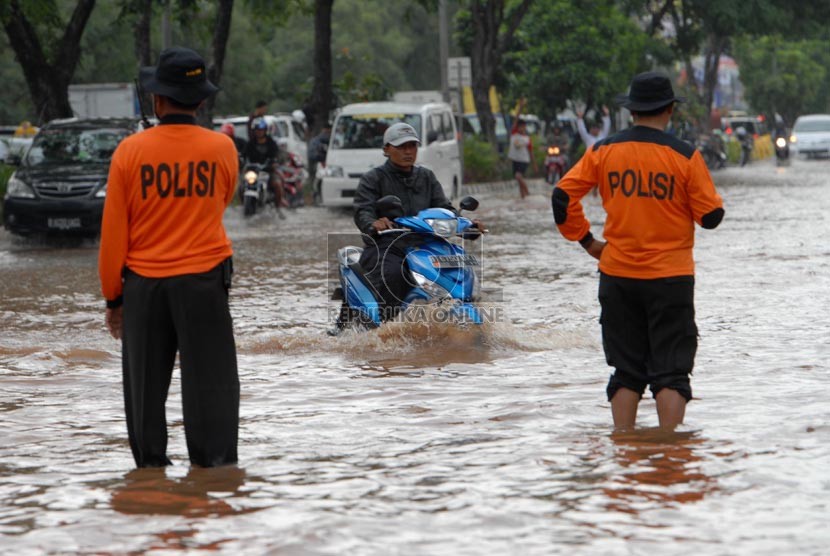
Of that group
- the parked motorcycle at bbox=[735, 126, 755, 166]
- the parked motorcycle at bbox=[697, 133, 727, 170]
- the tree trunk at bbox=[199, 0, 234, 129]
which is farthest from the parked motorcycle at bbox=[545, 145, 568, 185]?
the parked motorcycle at bbox=[735, 126, 755, 166]

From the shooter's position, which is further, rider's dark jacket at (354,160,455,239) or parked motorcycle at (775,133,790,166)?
parked motorcycle at (775,133,790,166)

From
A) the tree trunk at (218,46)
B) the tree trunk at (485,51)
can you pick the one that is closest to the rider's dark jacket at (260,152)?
the tree trunk at (218,46)

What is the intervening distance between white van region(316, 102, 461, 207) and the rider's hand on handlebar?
16.1 m

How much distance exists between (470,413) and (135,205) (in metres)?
2.65

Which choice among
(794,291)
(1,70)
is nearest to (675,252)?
(794,291)

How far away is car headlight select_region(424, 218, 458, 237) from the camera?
10.0m

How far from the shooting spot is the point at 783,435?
24.0ft

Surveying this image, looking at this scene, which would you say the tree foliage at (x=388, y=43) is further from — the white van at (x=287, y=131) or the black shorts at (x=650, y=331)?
the black shorts at (x=650, y=331)

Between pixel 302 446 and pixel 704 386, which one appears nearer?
pixel 302 446

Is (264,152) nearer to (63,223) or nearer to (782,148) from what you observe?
(63,223)

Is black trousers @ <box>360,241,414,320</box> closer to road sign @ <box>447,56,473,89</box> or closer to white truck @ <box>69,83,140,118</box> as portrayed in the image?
road sign @ <box>447,56,473,89</box>

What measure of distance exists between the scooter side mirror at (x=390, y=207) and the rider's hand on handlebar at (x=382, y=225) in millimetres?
51

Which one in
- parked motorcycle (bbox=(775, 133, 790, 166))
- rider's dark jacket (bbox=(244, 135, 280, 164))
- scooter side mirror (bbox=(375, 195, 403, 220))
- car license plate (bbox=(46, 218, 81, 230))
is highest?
scooter side mirror (bbox=(375, 195, 403, 220))

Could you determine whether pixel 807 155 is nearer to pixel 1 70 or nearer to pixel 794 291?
pixel 1 70
